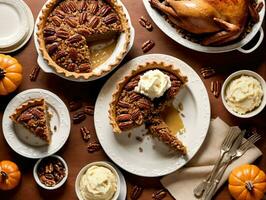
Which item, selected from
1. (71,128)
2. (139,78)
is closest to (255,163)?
(139,78)

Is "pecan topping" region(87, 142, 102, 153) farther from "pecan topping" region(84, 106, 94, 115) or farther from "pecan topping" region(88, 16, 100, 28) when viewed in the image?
"pecan topping" region(88, 16, 100, 28)

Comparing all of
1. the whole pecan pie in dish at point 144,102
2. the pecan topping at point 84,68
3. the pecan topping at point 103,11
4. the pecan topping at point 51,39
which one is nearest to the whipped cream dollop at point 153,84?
the whole pecan pie in dish at point 144,102

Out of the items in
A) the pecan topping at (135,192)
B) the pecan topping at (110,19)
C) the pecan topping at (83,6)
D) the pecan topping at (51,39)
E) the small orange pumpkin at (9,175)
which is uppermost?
the pecan topping at (83,6)

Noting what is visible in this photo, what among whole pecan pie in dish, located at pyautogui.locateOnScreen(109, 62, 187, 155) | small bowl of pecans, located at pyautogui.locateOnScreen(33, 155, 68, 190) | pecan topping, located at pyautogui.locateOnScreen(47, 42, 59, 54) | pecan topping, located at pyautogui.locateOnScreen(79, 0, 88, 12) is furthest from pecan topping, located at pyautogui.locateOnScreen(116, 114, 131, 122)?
pecan topping, located at pyautogui.locateOnScreen(79, 0, 88, 12)

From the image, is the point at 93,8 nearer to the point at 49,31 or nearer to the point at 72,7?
the point at 72,7

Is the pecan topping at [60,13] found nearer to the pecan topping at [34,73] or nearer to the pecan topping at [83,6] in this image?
the pecan topping at [83,6]

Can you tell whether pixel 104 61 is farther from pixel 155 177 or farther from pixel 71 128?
pixel 155 177
